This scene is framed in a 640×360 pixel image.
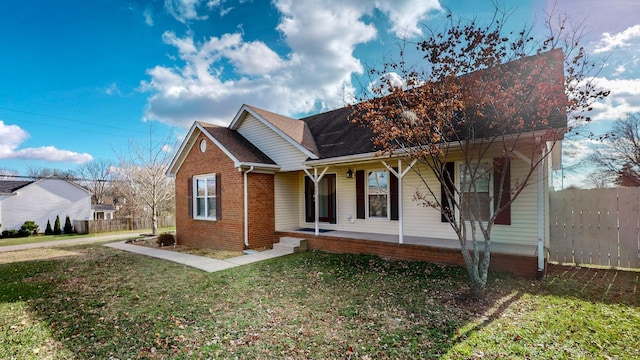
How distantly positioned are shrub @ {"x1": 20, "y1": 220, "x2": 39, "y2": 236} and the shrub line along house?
16303 millimetres

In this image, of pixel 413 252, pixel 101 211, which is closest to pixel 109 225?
pixel 101 211

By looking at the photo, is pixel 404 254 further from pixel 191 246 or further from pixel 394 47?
pixel 191 246

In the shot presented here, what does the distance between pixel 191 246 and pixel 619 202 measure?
13981 mm

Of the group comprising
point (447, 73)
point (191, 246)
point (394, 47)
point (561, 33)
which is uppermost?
point (394, 47)

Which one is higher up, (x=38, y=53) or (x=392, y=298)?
(x=38, y=53)

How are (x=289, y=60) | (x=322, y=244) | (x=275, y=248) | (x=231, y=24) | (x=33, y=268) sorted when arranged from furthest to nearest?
(x=289, y=60)
(x=231, y=24)
(x=275, y=248)
(x=322, y=244)
(x=33, y=268)

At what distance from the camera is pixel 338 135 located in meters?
11.3

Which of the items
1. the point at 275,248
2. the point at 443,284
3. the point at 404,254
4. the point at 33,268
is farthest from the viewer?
the point at 275,248

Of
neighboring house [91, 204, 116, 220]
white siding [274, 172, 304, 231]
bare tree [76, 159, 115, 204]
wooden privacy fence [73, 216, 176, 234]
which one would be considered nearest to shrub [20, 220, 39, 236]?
wooden privacy fence [73, 216, 176, 234]

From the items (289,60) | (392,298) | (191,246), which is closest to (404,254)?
(392,298)

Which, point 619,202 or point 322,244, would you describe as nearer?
point 619,202

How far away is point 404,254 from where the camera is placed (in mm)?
7902

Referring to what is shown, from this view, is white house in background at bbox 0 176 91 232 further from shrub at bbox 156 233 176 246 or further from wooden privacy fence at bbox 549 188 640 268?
wooden privacy fence at bbox 549 188 640 268

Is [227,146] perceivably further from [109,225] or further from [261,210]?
[109,225]
